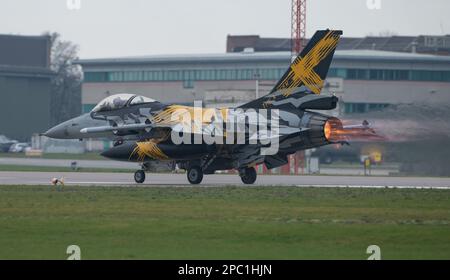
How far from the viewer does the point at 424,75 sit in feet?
270

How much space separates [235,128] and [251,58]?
52057 mm

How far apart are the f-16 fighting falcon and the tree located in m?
71.8

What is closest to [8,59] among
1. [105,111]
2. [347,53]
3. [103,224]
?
[347,53]

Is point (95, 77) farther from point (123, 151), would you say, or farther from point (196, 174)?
point (123, 151)

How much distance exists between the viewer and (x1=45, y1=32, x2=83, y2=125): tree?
4620 inches

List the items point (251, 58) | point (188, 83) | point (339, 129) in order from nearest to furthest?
point (339, 129) < point (251, 58) < point (188, 83)

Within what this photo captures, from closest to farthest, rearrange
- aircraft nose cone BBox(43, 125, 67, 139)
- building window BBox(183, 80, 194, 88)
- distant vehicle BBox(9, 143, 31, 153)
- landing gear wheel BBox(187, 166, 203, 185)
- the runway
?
landing gear wheel BBox(187, 166, 203, 185), the runway, aircraft nose cone BBox(43, 125, 67, 139), distant vehicle BBox(9, 143, 31, 153), building window BBox(183, 80, 194, 88)

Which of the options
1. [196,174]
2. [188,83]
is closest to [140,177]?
[196,174]

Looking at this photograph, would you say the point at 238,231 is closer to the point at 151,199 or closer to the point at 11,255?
the point at 11,255

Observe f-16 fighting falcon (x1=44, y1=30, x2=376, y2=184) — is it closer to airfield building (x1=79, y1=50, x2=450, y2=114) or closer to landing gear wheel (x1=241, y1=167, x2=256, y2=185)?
landing gear wheel (x1=241, y1=167, x2=256, y2=185)

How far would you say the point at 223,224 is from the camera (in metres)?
21.8

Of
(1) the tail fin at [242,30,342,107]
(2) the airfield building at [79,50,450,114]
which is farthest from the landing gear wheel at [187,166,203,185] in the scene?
(2) the airfield building at [79,50,450,114]

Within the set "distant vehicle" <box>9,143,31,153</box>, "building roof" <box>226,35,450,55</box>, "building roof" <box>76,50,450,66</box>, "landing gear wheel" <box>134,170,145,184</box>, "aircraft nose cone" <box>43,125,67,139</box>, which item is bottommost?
"distant vehicle" <box>9,143,31,153</box>

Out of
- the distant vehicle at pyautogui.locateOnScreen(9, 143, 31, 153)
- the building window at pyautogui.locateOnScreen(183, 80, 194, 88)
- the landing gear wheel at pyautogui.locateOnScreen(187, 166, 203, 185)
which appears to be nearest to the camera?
the landing gear wheel at pyautogui.locateOnScreen(187, 166, 203, 185)
